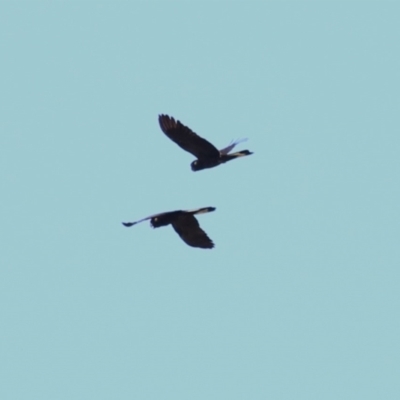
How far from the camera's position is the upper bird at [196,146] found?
77.2 feet

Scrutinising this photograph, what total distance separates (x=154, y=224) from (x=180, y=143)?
1.91 metres

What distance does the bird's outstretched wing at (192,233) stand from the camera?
76.9 ft

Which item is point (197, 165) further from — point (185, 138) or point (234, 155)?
point (234, 155)

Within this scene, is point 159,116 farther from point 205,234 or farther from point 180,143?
point 205,234

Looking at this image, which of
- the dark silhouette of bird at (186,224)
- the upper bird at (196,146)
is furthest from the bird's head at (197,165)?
the dark silhouette of bird at (186,224)

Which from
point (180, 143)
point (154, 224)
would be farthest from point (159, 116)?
point (154, 224)

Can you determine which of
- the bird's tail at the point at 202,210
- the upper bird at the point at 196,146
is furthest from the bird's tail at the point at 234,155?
the bird's tail at the point at 202,210

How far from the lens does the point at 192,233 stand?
23641 mm

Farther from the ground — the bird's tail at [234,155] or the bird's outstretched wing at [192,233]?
the bird's tail at [234,155]

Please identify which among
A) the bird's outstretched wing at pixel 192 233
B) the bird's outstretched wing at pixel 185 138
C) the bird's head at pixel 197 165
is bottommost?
the bird's outstretched wing at pixel 192 233

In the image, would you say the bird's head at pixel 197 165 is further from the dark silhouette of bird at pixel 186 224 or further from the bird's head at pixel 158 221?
the bird's head at pixel 158 221

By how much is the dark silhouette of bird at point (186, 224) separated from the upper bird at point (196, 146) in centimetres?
136

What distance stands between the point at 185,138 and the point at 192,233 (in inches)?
75.4

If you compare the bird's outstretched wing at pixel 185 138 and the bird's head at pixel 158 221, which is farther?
the bird's outstretched wing at pixel 185 138
